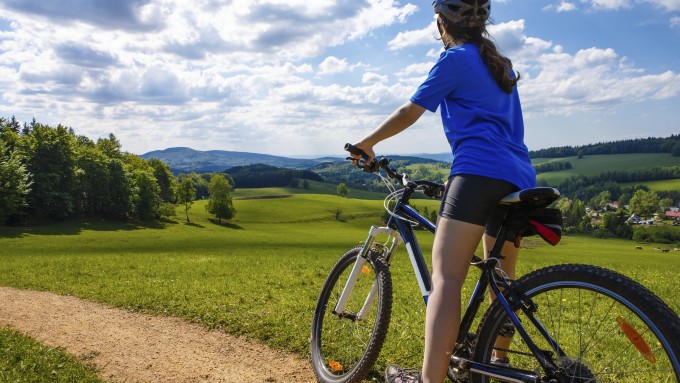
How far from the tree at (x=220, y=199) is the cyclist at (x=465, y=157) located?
81387 millimetres

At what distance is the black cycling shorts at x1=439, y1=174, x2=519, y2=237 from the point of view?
3.12 meters

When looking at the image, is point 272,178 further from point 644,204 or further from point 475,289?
point 475,289

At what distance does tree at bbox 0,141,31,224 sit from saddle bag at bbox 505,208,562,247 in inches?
2245

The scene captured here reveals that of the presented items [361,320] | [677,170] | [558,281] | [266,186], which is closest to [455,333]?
[558,281]

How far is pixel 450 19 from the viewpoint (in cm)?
342

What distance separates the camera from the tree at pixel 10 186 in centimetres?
4797

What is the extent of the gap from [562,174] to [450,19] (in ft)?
665

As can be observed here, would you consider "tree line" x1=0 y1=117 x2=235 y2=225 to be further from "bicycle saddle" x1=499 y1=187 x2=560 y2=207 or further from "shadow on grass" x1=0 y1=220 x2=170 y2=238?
"bicycle saddle" x1=499 y1=187 x2=560 y2=207

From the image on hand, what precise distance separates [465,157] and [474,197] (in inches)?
12.0

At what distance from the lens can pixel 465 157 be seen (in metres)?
3.22

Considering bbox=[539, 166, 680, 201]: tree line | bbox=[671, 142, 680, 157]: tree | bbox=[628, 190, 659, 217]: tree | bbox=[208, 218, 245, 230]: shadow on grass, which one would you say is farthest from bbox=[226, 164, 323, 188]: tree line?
bbox=[671, 142, 680, 157]: tree

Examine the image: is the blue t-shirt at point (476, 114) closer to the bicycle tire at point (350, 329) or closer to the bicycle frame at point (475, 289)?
the bicycle frame at point (475, 289)

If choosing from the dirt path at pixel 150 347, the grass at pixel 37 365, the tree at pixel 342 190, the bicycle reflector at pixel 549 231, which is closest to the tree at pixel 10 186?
the dirt path at pixel 150 347

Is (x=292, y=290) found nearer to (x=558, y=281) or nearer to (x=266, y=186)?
(x=558, y=281)
